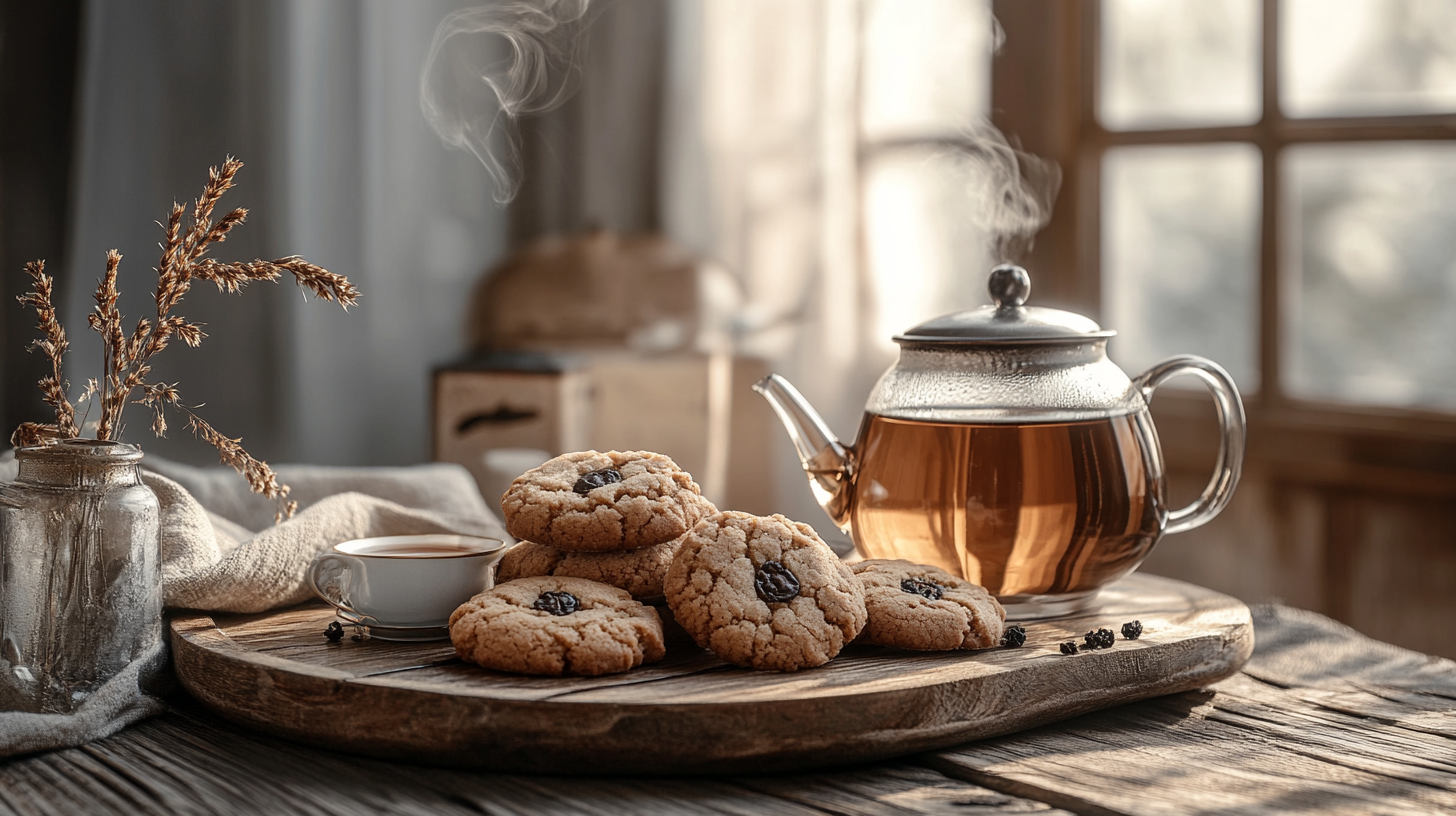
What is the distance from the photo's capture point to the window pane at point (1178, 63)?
2.44m

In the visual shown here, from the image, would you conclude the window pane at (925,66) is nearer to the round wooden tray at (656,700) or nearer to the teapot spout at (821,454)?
the teapot spout at (821,454)

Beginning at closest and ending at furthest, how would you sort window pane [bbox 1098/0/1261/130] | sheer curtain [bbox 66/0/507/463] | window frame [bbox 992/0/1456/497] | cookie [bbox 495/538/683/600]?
cookie [bbox 495/538/683/600] < sheer curtain [bbox 66/0/507/463] < window frame [bbox 992/0/1456/497] < window pane [bbox 1098/0/1261/130]

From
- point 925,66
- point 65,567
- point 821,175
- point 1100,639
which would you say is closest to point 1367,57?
point 925,66

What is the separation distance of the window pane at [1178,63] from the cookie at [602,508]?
5.94 feet

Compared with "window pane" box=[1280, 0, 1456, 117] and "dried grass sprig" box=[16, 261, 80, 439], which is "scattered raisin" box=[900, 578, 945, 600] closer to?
"dried grass sprig" box=[16, 261, 80, 439]

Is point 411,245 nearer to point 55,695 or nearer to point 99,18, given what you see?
point 99,18

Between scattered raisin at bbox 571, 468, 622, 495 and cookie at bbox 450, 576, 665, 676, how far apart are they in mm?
81

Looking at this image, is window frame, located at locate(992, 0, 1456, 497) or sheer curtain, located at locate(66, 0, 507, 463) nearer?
sheer curtain, located at locate(66, 0, 507, 463)

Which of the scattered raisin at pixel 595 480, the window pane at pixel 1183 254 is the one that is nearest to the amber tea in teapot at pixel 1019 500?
the scattered raisin at pixel 595 480

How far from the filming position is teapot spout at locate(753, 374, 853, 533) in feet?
4.04

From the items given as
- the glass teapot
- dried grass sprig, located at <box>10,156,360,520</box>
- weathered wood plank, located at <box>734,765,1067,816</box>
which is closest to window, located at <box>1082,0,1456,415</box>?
the glass teapot

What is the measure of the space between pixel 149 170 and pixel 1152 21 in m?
1.93

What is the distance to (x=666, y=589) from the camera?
987 millimetres

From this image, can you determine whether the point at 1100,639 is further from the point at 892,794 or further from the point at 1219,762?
the point at 892,794
